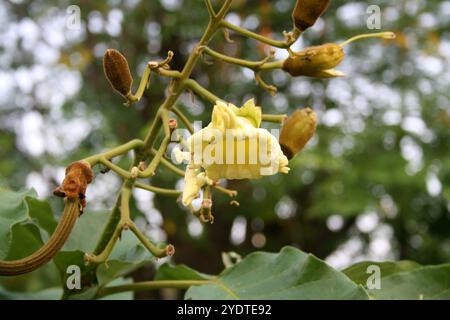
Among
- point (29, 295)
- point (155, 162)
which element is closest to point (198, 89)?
point (155, 162)

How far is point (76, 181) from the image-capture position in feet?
2.98

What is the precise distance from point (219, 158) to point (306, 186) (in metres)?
4.13

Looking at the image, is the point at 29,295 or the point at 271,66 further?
the point at 29,295

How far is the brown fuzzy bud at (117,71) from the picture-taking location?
3.41 ft

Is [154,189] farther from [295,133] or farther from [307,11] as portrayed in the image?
[307,11]

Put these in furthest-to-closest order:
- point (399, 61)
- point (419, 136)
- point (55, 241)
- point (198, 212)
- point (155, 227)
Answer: point (399, 61) → point (155, 227) → point (419, 136) → point (198, 212) → point (55, 241)

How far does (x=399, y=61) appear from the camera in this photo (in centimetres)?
498

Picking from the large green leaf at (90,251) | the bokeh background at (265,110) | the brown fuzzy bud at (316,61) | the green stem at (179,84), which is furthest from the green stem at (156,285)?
the bokeh background at (265,110)

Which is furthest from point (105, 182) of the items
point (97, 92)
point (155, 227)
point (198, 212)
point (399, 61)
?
point (198, 212)

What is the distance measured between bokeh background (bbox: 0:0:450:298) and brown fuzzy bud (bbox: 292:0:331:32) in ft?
9.45

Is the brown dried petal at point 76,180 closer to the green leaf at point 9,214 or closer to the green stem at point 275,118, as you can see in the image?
the green leaf at point 9,214

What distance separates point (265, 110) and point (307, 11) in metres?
3.71

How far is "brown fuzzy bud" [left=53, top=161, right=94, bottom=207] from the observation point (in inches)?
35.7

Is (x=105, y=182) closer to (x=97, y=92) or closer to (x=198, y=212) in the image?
(x=97, y=92)
